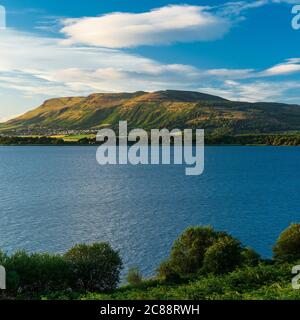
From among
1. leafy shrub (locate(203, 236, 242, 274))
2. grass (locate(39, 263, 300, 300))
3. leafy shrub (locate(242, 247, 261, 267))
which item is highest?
grass (locate(39, 263, 300, 300))

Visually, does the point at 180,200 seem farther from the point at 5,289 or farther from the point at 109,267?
the point at 5,289

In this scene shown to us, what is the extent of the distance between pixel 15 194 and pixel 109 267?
378ft

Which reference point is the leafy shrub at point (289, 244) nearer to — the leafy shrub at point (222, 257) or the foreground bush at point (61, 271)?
the leafy shrub at point (222, 257)

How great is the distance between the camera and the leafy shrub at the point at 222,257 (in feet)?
166

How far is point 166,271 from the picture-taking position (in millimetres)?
56281

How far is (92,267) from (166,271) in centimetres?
1146

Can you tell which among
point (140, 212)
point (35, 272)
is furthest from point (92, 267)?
point (140, 212)

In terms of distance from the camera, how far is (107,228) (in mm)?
104500

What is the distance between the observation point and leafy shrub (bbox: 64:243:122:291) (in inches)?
1930

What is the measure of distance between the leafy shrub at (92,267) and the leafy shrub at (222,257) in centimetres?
1119

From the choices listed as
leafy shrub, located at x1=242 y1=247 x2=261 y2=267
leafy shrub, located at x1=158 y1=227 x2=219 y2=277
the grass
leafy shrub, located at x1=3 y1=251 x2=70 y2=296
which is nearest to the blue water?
leafy shrub, located at x1=158 y1=227 x2=219 y2=277

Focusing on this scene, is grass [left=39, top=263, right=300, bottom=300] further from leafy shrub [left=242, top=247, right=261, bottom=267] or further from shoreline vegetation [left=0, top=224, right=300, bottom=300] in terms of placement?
leafy shrub [left=242, top=247, right=261, bottom=267]
